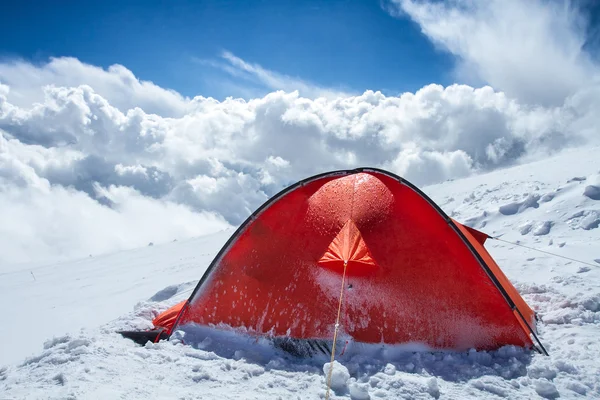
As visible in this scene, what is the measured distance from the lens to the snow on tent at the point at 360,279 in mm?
4090

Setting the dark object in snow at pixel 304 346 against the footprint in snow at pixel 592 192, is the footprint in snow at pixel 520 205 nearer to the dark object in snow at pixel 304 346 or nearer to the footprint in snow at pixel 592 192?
the footprint in snow at pixel 592 192

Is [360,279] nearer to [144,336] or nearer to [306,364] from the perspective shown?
[306,364]

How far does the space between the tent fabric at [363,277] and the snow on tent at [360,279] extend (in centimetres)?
1

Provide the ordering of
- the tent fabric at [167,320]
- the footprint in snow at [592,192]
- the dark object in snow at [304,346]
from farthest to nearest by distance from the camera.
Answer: the footprint in snow at [592,192], the tent fabric at [167,320], the dark object in snow at [304,346]

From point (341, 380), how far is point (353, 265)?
1.32m

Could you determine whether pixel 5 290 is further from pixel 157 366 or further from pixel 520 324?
pixel 520 324

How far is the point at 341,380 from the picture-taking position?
3342 millimetres

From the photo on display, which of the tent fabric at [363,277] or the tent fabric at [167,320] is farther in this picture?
the tent fabric at [167,320]

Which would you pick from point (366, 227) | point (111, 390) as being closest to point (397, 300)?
point (366, 227)

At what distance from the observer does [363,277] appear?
426cm

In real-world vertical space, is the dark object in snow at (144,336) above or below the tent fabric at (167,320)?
below

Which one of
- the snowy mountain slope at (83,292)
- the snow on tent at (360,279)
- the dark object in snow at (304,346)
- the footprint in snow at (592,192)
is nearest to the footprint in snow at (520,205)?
the footprint in snow at (592,192)

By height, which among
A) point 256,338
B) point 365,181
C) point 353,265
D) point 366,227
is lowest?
point 256,338

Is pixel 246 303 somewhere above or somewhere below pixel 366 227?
below
